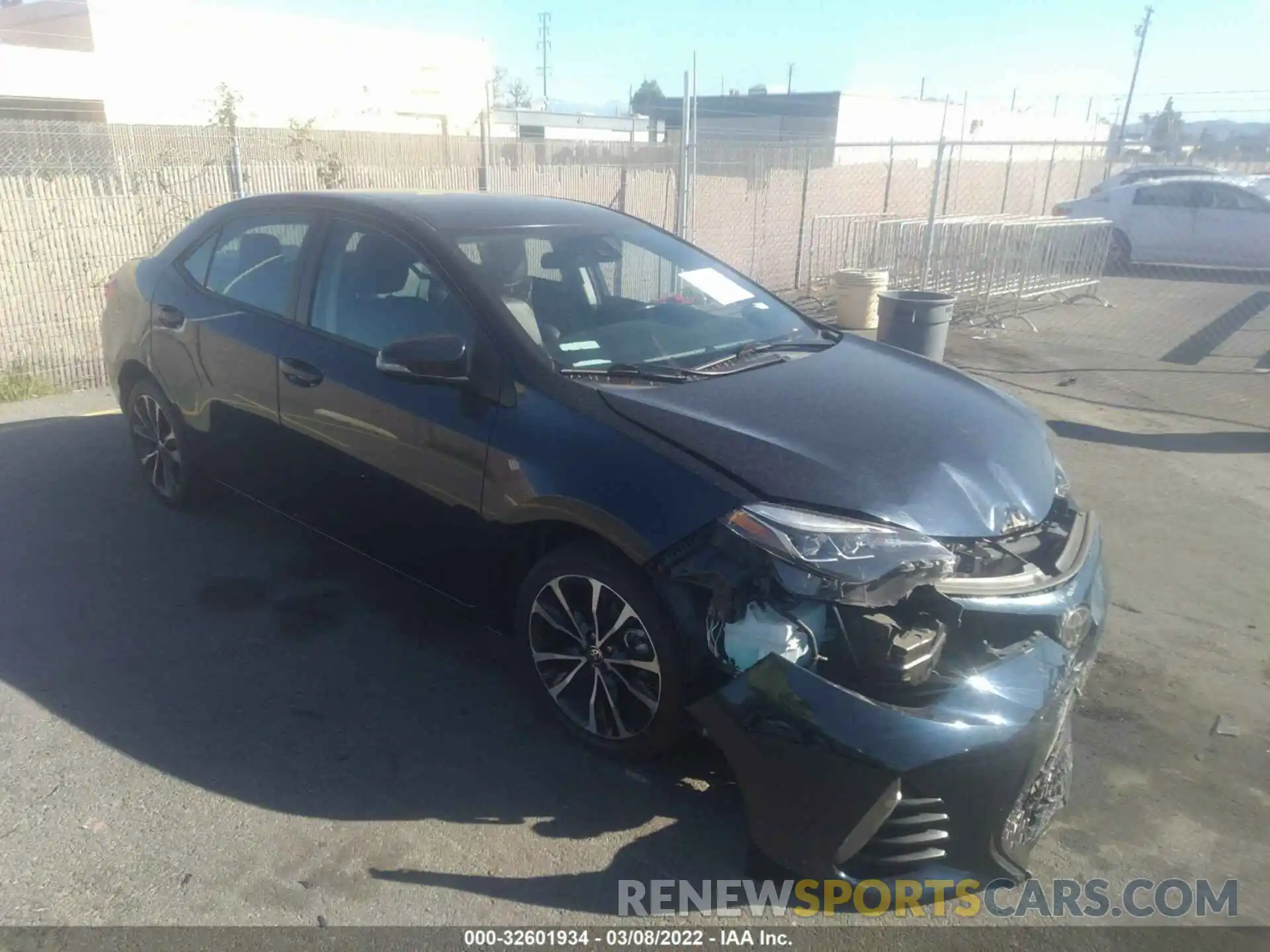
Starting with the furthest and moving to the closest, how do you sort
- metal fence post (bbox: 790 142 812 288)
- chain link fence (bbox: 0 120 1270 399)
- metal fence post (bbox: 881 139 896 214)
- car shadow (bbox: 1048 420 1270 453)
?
metal fence post (bbox: 881 139 896 214)
metal fence post (bbox: 790 142 812 288)
chain link fence (bbox: 0 120 1270 399)
car shadow (bbox: 1048 420 1270 453)

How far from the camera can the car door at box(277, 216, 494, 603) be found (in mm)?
3363

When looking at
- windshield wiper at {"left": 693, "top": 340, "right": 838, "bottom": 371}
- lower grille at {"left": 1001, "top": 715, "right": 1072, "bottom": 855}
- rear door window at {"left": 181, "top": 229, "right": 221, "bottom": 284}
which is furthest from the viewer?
rear door window at {"left": 181, "top": 229, "right": 221, "bottom": 284}

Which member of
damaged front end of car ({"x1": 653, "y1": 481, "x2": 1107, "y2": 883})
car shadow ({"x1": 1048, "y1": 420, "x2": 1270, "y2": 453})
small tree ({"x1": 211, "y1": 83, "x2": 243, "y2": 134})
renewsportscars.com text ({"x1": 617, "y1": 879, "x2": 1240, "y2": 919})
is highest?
small tree ({"x1": 211, "y1": 83, "x2": 243, "y2": 134})

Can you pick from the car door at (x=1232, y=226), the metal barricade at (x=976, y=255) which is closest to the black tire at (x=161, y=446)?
the metal barricade at (x=976, y=255)

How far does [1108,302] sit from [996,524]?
12648 mm

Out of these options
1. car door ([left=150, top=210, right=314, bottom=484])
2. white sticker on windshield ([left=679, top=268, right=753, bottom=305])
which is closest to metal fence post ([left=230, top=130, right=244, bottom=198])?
car door ([left=150, top=210, right=314, bottom=484])

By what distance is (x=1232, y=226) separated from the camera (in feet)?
52.4

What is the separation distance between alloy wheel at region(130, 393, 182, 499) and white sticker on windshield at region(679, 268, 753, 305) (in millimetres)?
2801

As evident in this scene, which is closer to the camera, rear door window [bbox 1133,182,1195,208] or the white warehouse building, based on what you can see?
rear door window [bbox 1133,182,1195,208]

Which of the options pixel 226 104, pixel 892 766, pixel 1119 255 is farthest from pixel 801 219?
pixel 226 104

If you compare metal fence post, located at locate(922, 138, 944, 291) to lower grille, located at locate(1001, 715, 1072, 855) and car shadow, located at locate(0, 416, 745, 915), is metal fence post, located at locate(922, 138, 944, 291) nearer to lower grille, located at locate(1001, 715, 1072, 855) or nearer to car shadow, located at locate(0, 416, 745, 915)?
car shadow, located at locate(0, 416, 745, 915)

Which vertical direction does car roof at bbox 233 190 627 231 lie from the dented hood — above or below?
above

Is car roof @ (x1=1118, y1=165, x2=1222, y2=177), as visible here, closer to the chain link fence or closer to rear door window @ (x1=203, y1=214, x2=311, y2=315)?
the chain link fence

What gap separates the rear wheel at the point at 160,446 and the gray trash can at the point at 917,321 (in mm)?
5741
